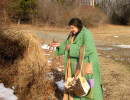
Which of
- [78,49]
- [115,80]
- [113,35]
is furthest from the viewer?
[113,35]

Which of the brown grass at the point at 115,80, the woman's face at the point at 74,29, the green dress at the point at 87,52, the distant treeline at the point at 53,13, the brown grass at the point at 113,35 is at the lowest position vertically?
the brown grass at the point at 115,80

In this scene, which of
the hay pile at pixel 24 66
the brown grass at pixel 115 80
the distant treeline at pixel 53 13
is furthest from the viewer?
the distant treeline at pixel 53 13

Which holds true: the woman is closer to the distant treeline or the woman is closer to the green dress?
the green dress

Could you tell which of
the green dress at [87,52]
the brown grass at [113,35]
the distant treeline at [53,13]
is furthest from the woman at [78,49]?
the distant treeline at [53,13]

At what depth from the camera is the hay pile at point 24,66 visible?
157 inches

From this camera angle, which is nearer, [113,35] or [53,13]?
[113,35]

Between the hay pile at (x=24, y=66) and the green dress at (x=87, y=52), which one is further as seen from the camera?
the hay pile at (x=24, y=66)

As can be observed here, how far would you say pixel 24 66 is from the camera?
4539 mm

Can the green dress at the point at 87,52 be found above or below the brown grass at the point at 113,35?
above

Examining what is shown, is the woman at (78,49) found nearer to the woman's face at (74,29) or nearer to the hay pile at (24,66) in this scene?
the woman's face at (74,29)

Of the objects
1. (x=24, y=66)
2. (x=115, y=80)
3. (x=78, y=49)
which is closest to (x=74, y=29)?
(x=78, y=49)

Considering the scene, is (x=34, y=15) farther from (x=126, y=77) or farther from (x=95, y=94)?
(x=95, y=94)

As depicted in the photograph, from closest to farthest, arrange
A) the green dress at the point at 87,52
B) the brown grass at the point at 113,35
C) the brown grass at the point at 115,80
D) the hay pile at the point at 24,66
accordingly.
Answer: the green dress at the point at 87,52, the hay pile at the point at 24,66, the brown grass at the point at 115,80, the brown grass at the point at 113,35

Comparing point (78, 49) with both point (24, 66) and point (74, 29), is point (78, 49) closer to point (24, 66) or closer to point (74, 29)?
point (74, 29)
